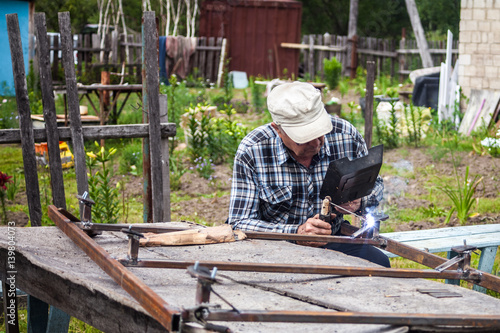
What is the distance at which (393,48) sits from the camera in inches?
678

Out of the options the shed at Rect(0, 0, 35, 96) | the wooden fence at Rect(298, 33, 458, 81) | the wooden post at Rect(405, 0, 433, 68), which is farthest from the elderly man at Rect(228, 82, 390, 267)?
the wooden fence at Rect(298, 33, 458, 81)

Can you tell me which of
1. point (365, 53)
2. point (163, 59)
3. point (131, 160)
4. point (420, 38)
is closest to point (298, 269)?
point (131, 160)

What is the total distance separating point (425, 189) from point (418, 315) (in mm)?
5121

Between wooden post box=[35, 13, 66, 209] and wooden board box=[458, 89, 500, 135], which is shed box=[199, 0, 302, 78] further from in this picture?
wooden post box=[35, 13, 66, 209]

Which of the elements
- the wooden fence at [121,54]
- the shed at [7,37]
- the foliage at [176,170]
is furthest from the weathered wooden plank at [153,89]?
the wooden fence at [121,54]

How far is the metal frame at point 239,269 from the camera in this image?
1.54 meters

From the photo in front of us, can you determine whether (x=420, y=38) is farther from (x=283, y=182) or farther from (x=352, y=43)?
(x=283, y=182)

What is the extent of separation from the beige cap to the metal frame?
1.78 feet

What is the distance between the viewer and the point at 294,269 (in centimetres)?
201

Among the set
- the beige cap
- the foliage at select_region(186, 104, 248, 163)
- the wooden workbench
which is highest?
the beige cap

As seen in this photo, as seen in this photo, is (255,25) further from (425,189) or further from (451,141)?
(425,189)

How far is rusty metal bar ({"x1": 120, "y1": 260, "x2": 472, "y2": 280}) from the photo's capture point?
2.01 metres

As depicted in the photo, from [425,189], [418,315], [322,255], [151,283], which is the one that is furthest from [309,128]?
[425,189]

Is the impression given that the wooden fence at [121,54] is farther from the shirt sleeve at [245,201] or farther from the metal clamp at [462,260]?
the metal clamp at [462,260]
